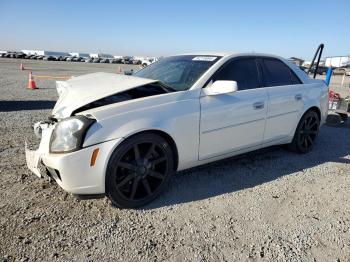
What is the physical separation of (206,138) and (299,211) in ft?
4.10

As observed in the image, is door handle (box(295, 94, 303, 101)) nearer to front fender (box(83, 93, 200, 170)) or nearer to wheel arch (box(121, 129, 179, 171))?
front fender (box(83, 93, 200, 170))

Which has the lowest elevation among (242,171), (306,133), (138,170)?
(242,171)

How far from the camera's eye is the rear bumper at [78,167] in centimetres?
282

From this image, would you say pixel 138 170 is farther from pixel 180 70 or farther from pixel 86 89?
pixel 180 70

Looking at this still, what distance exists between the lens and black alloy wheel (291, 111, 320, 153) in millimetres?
4996

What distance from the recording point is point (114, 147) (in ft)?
9.66

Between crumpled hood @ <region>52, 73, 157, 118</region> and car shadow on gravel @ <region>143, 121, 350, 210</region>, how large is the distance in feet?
4.09

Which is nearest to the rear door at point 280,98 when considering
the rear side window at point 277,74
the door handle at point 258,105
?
the rear side window at point 277,74

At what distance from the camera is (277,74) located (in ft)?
15.2

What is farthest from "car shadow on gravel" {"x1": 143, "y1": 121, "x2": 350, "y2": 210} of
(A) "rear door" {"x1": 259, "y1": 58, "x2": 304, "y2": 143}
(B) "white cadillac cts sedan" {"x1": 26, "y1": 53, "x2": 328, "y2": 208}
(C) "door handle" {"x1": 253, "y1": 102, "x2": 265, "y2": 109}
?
(C) "door handle" {"x1": 253, "y1": 102, "x2": 265, "y2": 109}

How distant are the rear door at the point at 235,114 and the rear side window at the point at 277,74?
0.22 metres

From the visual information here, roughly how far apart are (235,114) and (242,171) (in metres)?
0.91

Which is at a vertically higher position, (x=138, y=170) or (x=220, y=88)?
(x=220, y=88)

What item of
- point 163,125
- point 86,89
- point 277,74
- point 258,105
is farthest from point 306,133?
point 86,89
